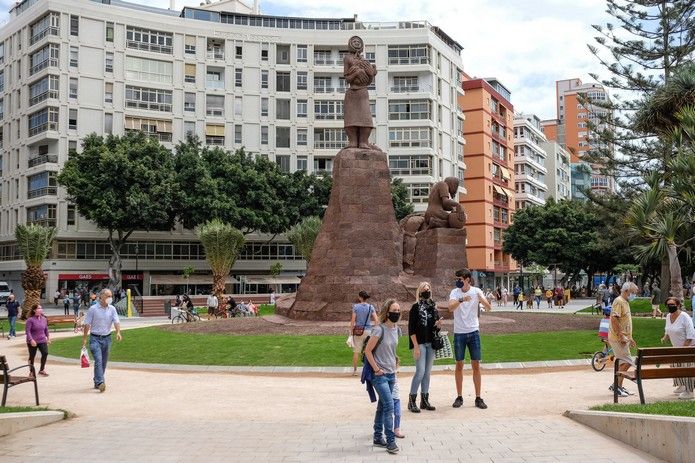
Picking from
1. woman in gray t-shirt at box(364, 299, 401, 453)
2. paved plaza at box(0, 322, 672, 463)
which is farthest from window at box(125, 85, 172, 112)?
woman in gray t-shirt at box(364, 299, 401, 453)

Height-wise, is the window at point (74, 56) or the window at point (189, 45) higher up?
the window at point (189, 45)

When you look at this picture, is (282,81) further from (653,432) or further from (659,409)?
(653,432)

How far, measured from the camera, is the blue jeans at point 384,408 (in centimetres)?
724

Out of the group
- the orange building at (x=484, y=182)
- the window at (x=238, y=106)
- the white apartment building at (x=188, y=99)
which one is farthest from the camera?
the orange building at (x=484, y=182)

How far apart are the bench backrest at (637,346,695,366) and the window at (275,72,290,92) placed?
2131 inches

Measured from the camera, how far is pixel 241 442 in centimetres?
776

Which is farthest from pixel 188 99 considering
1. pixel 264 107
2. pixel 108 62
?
pixel 108 62

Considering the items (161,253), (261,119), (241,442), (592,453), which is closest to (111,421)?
(241,442)

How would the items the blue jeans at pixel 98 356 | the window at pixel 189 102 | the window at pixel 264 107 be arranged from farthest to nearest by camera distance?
the window at pixel 264 107, the window at pixel 189 102, the blue jeans at pixel 98 356

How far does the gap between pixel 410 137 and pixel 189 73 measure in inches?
806

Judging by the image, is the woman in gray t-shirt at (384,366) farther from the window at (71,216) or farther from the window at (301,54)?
the window at (301,54)

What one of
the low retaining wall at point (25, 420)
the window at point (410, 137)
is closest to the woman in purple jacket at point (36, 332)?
the low retaining wall at point (25, 420)

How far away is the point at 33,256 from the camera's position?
35781 mm

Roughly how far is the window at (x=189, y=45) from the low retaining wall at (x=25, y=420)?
52994mm
